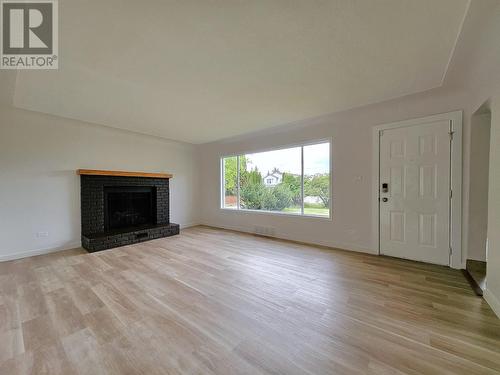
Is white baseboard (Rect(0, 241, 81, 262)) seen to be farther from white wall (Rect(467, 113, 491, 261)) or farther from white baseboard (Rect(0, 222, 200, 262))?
white wall (Rect(467, 113, 491, 261))

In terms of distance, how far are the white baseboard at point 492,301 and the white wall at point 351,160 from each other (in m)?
1.07

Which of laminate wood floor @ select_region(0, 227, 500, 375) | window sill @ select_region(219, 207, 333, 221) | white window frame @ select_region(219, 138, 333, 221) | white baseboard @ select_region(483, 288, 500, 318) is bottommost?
laminate wood floor @ select_region(0, 227, 500, 375)

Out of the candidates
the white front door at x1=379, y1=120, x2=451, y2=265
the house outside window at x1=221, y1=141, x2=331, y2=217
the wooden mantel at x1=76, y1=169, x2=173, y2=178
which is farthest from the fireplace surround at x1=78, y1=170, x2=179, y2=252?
the white front door at x1=379, y1=120, x2=451, y2=265

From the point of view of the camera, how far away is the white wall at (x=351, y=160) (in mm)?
3061

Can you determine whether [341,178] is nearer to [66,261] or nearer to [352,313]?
[352,313]

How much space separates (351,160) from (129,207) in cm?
495

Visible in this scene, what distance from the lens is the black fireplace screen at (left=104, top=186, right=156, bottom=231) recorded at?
4500 mm

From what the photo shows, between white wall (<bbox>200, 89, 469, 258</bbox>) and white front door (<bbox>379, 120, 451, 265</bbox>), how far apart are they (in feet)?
0.64

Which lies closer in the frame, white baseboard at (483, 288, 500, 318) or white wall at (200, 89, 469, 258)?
white baseboard at (483, 288, 500, 318)

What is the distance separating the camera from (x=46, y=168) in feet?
12.1

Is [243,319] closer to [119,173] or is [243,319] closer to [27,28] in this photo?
[27,28]

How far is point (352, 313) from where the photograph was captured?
188cm

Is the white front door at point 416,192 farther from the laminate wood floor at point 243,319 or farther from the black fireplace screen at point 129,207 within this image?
the black fireplace screen at point 129,207

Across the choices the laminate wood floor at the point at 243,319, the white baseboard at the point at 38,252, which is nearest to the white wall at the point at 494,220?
Answer: the laminate wood floor at the point at 243,319
